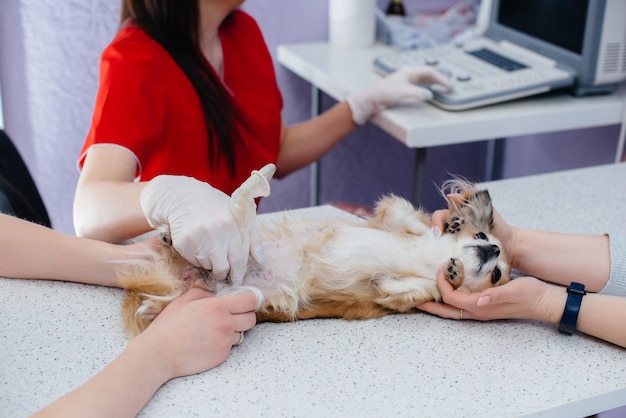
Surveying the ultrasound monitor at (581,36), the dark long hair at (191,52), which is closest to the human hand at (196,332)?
the dark long hair at (191,52)

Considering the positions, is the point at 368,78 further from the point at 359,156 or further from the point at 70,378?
the point at 70,378

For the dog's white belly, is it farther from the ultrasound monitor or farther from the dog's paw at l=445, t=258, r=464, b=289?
the ultrasound monitor

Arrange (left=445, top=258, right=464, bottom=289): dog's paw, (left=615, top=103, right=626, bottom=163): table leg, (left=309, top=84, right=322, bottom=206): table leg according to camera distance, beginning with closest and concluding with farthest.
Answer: (left=445, top=258, right=464, bottom=289): dog's paw
(left=615, top=103, right=626, bottom=163): table leg
(left=309, top=84, right=322, bottom=206): table leg

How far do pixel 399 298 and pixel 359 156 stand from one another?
180cm

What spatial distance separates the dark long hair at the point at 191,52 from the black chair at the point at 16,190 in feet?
1.33

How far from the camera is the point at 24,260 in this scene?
1.03m

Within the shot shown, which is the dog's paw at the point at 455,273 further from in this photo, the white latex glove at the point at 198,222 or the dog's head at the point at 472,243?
the white latex glove at the point at 198,222

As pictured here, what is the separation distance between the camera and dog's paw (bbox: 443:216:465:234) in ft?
3.71

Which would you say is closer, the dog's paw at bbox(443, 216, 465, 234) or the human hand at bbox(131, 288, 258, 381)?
the human hand at bbox(131, 288, 258, 381)

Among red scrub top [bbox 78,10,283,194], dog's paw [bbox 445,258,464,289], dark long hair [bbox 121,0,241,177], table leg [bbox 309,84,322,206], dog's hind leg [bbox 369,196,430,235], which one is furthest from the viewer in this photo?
table leg [bbox 309,84,322,206]

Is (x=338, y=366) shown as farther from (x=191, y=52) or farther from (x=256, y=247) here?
(x=191, y=52)

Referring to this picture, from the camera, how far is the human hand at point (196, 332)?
85 centimetres

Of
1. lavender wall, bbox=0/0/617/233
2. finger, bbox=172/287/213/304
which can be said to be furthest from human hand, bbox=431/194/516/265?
lavender wall, bbox=0/0/617/233

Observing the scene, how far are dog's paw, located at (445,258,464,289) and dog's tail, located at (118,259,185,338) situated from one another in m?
0.43
